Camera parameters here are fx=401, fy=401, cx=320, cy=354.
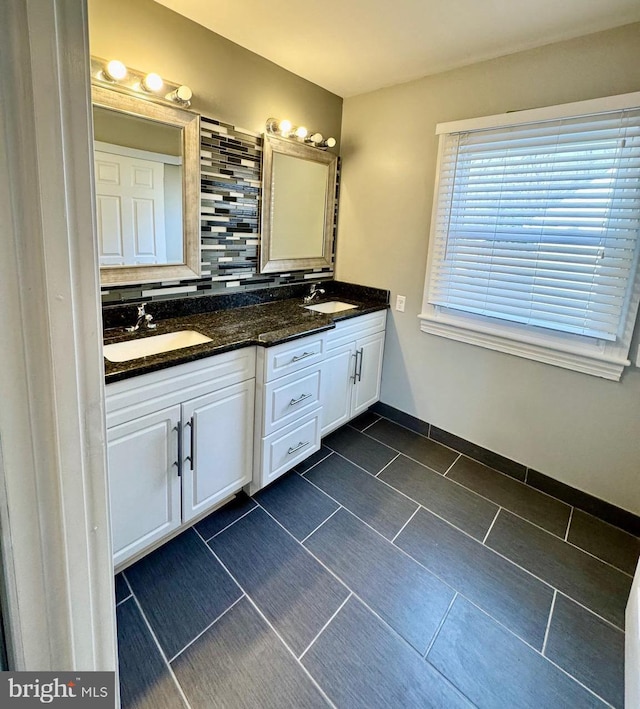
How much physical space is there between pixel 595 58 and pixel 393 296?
5.21ft

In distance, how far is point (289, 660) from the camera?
4.53ft

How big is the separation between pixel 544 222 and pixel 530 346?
0.67 metres

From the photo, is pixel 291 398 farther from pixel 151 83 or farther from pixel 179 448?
pixel 151 83

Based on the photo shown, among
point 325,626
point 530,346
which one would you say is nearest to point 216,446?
point 325,626

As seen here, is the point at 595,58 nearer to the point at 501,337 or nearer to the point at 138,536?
the point at 501,337

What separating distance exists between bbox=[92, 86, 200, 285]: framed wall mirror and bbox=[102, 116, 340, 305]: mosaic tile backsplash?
0.07 meters

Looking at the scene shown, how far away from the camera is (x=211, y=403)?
1779mm

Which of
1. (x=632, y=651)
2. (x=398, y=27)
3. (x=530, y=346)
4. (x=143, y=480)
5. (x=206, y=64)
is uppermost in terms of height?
(x=398, y=27)

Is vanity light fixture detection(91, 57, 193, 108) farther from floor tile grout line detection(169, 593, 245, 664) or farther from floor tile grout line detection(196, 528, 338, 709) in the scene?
floor tile grout line detection(169, 593, 245, 664)

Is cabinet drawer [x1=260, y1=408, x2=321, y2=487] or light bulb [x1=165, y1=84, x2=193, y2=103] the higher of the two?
light bulb [x1=165, y1=84, x2=193, y2=103]

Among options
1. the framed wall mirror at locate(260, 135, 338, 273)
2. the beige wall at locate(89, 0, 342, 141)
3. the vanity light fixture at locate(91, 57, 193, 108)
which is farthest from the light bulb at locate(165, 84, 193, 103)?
the framed wall mirror at locate(260, 135, 338, 273)

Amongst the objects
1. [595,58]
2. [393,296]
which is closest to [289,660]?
[393,296]

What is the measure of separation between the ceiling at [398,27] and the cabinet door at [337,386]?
165cm

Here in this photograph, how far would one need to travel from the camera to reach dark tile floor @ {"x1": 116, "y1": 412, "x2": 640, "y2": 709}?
1.32m
